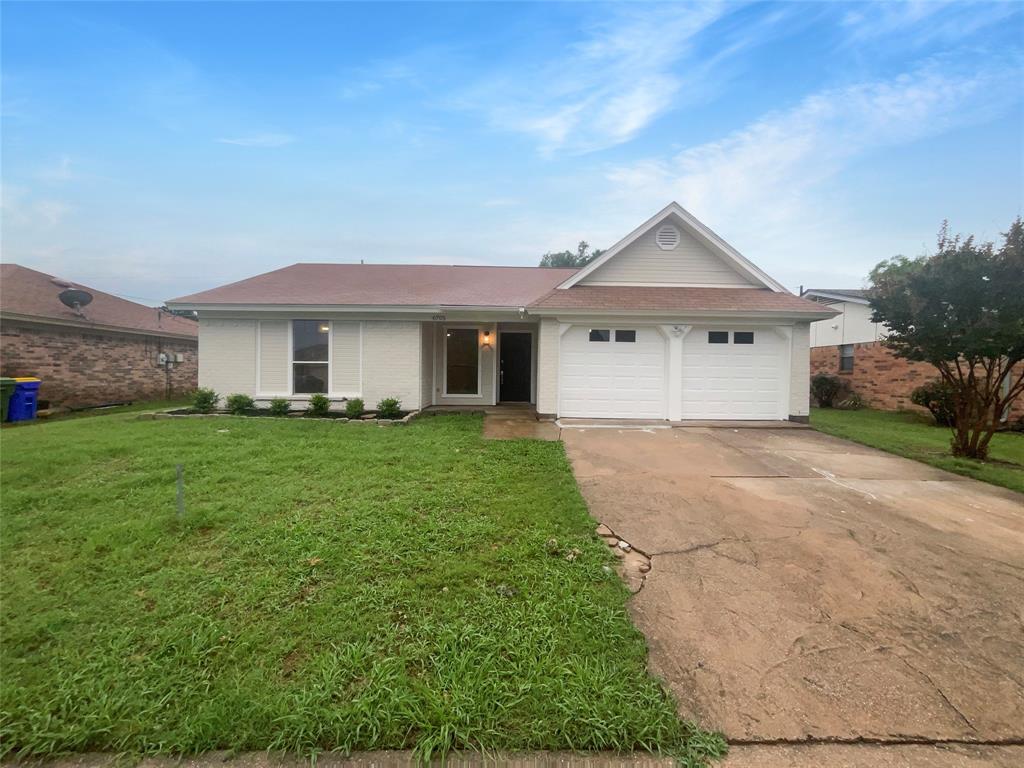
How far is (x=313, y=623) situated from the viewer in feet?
8.27

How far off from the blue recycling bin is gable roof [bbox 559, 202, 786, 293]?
44.5 feet

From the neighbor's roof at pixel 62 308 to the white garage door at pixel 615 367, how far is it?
47.1ft

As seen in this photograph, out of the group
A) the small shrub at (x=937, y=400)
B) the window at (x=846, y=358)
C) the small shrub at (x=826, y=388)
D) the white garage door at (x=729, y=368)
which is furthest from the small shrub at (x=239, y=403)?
the window at (x=846, y=358)

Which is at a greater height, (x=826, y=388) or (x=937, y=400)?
(x=826, y=388)

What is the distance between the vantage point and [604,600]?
110 inches

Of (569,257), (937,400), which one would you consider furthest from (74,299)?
(569,257)

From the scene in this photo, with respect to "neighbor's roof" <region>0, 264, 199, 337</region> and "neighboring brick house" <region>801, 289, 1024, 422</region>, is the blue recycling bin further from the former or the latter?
"neighboring brick house" <region>801, 289, 1024, 422</region>

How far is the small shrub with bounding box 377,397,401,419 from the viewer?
9.88 metres

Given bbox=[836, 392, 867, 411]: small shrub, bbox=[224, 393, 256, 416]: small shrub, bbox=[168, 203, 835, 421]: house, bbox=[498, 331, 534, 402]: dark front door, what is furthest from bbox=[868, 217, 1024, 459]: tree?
bbox=[224, 393, 256, 416]: small shrub

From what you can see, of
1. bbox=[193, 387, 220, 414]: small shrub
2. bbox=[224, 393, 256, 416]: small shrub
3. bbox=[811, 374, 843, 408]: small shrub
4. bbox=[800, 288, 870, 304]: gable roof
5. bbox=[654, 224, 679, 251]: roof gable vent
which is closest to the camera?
bbox=[193, 387, 220, 414]: small shrub

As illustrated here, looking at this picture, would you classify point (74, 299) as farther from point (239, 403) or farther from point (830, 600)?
point (830, 600)

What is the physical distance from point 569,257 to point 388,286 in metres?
31.5

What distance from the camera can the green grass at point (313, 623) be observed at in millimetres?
1854

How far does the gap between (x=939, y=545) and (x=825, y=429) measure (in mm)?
6644
